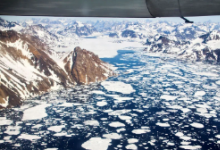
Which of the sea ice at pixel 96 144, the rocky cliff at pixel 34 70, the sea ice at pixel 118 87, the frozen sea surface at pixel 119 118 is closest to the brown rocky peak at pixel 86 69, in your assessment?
the rocky cliff at pixel 34 70

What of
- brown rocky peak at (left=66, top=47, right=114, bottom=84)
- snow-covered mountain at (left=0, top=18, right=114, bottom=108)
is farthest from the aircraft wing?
brown rocky peak at (left=66, top=47, right=114, bottom=84)

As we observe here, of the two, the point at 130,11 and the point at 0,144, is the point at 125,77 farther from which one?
the point at 130,11

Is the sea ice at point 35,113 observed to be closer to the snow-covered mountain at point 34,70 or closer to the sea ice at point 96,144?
the snow-covered mountain at point 34,70

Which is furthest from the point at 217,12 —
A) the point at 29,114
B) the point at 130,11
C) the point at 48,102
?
the point at 48,102

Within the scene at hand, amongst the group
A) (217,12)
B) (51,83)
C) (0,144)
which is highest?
(217,12)

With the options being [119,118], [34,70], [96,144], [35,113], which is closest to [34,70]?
[34,70]

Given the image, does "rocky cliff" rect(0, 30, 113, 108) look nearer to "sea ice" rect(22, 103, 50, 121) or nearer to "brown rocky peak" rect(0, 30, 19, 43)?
"brown rocky peak" rect(0, 30, 19, 43)

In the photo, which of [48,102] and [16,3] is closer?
[16,3]
